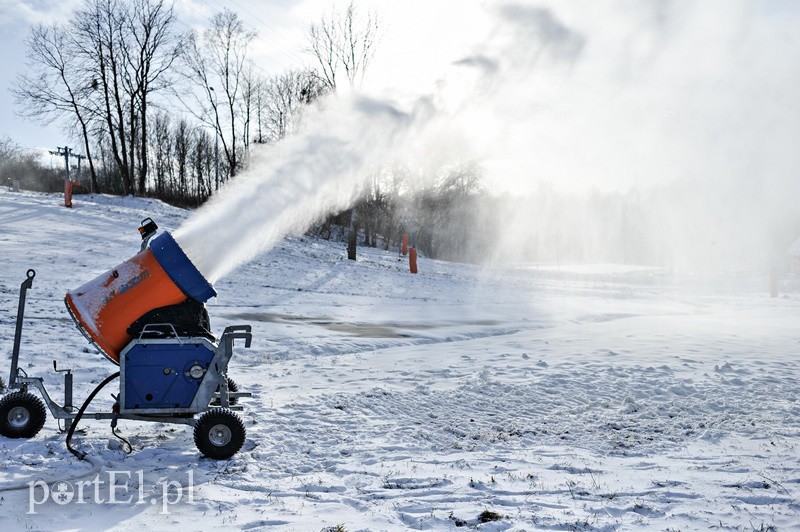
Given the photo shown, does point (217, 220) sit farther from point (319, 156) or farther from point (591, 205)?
point (591, 205)

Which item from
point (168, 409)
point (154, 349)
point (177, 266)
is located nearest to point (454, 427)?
point (168, 409)

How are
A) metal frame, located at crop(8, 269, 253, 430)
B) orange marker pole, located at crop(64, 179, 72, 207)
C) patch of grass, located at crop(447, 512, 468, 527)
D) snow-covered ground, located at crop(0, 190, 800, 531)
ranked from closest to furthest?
patch of grass, located at crop(447, 512, 468, 527)
snow-covered ground, located at crop(0, 190, 800, 531)
metal frame, located at crop(8, 269, 253, 430)
orange marker pole, located at crop(64, 179, 72, 207)

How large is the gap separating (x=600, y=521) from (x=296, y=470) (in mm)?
2596

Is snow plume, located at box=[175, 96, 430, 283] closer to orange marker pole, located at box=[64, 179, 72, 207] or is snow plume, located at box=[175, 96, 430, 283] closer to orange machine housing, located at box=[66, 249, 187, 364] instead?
orange machine housing, located at box=[66, 249, 187, 364]

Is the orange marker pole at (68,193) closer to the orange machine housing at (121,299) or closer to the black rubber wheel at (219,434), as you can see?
the orange machine housing at (121,299)

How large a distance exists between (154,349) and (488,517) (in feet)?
10.9

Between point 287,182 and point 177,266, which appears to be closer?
point 177,266

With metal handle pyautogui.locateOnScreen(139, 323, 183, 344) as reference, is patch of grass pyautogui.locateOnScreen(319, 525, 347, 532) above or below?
below

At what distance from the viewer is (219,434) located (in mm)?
5332

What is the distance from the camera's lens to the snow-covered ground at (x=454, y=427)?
13.9 feet

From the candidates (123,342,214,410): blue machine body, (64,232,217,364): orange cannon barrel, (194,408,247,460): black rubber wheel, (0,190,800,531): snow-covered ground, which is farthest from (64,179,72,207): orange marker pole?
(194,408,247,460): black rubber wheel

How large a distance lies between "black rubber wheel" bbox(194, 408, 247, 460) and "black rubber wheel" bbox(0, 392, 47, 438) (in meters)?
1.60

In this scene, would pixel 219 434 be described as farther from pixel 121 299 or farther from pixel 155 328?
pixel 121 299

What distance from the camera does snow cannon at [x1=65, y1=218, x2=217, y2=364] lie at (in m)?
5.30
